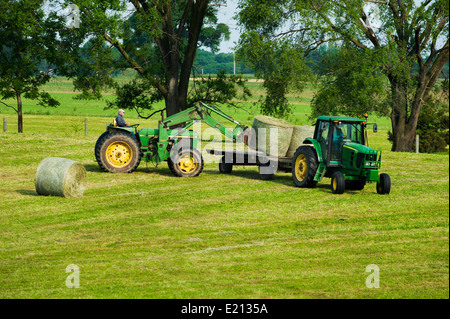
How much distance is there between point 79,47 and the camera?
3147 centimetres

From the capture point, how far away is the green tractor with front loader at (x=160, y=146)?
63.2 ft

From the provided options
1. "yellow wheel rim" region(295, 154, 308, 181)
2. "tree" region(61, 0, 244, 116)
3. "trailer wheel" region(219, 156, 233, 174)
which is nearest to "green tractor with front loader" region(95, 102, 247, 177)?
"trailer wheel" region(219, 156, 233, 174)

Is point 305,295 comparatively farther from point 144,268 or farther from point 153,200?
point 153,200

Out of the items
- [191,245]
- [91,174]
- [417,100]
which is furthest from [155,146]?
[417,100]

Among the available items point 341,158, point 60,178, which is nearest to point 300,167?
point 341,158

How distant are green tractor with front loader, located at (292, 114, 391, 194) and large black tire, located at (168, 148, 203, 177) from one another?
10.6ft

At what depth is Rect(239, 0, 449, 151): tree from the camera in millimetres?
28328

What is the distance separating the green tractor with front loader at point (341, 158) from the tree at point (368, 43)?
11.3 meters

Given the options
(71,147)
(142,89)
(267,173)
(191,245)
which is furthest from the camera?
(142,89)

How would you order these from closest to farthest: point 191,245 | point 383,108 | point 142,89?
point 191,245 → point 383,108 → point 142,89

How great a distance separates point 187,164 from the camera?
1948 centimetres

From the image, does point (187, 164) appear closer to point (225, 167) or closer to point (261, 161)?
point (225, 167)

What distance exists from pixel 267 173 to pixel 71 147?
11540mm

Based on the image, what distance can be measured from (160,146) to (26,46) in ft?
59.7
